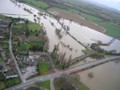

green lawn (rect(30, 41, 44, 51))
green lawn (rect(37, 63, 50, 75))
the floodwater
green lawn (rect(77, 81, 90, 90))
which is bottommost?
the floodwater

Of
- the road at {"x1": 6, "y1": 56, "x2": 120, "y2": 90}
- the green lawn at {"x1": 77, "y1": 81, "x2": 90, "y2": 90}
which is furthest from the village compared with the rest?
the green lawn at {"x1": 77, "y1": 81, "x2": 90, "y2": 90}

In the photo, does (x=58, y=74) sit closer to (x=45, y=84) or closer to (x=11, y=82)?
(x=45, y=84)

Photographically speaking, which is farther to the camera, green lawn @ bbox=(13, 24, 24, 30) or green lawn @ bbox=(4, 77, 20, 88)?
green lawn @ bbox=(13, 24, 24, 30)

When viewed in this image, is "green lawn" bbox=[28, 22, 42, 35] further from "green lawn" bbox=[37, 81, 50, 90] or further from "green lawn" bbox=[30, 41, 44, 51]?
"green lawn" bbox=[37, 81, 50, 90]

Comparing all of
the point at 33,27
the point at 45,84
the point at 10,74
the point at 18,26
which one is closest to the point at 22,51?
the point at 10,74

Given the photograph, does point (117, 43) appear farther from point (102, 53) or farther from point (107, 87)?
point (107, 87)

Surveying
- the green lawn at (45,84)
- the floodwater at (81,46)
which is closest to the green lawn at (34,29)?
the floodwater at (81,46)

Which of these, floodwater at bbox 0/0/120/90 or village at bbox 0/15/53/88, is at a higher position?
village at bbox 0/15/53/88

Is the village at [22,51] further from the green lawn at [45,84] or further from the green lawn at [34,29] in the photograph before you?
the green lawn at [45,84]
